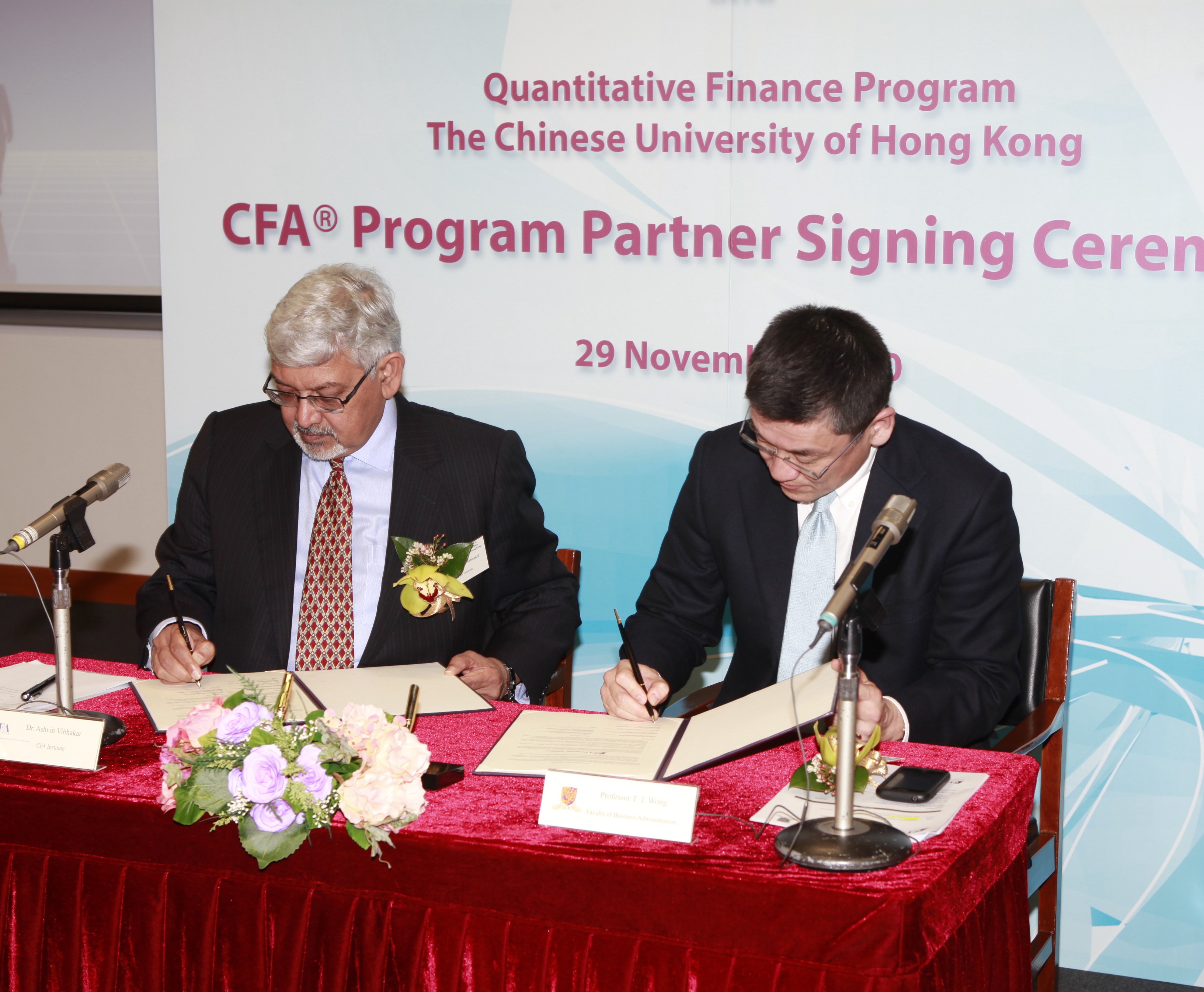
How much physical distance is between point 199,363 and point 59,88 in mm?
2687

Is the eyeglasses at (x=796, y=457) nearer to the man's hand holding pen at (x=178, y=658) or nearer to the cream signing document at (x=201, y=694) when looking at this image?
the cream signing document at (x=201, y=694)

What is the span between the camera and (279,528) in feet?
9.25

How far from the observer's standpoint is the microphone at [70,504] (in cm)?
210

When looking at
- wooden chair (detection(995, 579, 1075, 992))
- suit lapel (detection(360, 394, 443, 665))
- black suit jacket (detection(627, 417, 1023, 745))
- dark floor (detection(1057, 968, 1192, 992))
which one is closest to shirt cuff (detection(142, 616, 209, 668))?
suit lapel (detection(360, 394, 443, 665))

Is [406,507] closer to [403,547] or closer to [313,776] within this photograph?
[403,547]

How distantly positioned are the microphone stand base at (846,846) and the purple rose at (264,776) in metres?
0.68

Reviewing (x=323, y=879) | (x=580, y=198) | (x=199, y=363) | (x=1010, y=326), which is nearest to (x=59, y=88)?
(x=199, y=363)

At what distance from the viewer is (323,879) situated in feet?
5.99

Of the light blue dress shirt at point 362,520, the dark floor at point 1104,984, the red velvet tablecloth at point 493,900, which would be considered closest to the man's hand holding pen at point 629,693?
the red velvet tablecloth at point 493,900

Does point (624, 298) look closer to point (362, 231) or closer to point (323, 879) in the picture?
point (362, 231)

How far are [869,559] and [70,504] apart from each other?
1.42 m

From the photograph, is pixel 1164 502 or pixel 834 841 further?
pixel 1164 502

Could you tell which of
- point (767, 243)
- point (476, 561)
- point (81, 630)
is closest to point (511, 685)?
→ point (476, 561)

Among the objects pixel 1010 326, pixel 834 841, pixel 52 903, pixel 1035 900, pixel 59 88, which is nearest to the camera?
pixel 834 841
